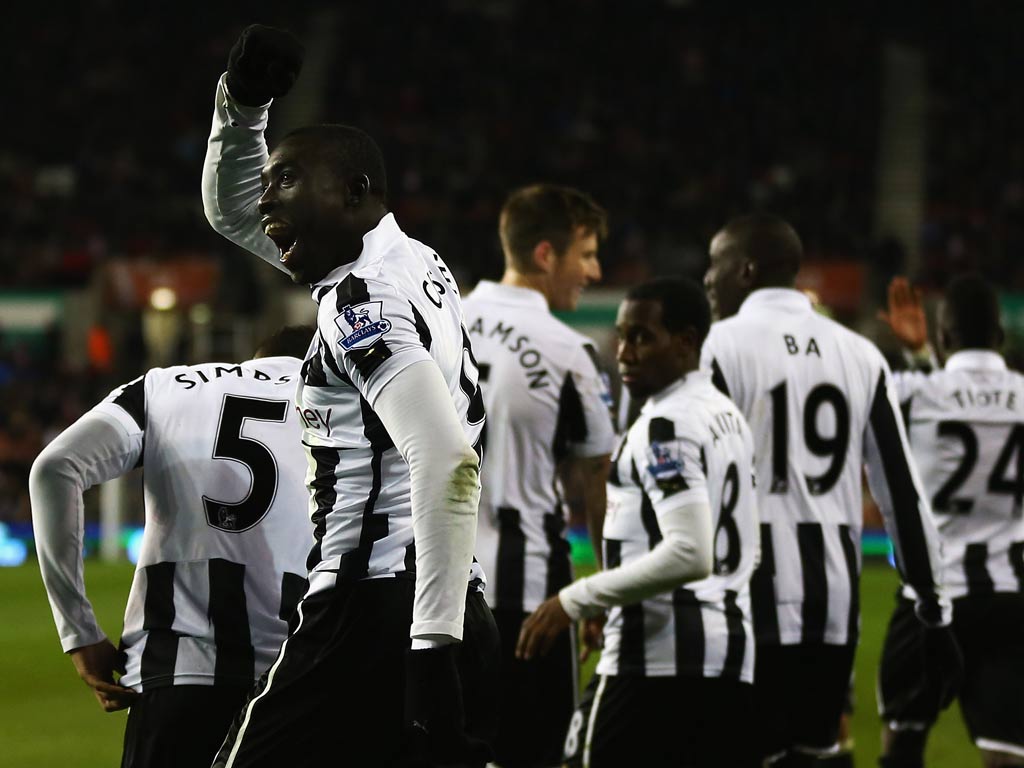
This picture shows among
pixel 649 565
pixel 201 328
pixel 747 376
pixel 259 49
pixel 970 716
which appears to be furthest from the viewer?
pixel 201 328

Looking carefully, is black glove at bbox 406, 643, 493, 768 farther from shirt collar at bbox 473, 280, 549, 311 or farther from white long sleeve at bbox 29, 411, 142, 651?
shirt collar at bbox 473, 280, 549, 311

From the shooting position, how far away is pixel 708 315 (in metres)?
4.33

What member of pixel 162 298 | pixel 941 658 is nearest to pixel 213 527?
pixel 941 658

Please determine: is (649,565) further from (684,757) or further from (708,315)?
(708,315)

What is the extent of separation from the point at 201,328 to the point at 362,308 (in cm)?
1913

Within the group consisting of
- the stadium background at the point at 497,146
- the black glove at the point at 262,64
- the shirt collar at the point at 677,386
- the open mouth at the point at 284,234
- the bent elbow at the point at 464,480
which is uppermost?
the stadium background at the point at 497,146

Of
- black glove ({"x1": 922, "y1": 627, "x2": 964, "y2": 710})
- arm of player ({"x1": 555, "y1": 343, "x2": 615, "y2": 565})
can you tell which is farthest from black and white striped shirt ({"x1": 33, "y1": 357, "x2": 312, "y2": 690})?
black glove ({"x1": 922, "y1": 627, "x2": 964, "y2": 710})

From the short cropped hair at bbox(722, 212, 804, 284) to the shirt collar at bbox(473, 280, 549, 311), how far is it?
665 mm

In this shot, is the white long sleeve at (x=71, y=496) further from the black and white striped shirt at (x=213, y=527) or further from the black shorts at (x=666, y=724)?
the black shorts at (x=666, y=724)

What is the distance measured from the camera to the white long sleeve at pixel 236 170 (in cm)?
349

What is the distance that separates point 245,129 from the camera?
11.5ft

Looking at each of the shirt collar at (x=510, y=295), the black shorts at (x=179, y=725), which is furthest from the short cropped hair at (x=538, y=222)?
the black shorts at (x=179, y=725)

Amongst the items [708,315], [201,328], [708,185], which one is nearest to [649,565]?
[708,315]

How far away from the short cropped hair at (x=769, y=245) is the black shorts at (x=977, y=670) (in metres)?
1.42
